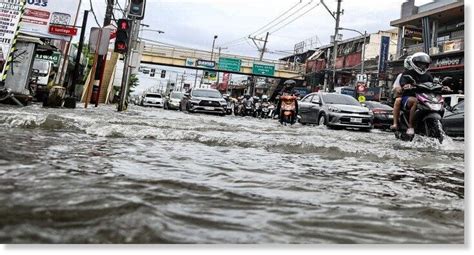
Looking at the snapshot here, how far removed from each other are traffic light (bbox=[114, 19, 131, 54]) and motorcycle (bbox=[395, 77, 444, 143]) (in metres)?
6.04

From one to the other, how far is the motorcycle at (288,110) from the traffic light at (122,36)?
3.90 meters

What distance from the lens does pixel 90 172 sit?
186 cm

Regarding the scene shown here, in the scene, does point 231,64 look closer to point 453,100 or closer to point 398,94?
point 453,100

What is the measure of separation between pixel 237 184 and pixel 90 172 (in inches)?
25.4

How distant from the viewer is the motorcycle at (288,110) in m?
10.3

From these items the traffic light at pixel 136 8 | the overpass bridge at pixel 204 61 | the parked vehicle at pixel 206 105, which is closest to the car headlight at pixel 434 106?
the traffic light at pixel 136 8

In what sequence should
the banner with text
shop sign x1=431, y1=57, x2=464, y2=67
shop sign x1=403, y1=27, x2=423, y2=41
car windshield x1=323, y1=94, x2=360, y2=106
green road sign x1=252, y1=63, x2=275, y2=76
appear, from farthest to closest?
green road sign x1=252, y1=63, x2=275, y2=76
shop sign x1=403, y1=27, x2=423, y2=41
car windshield x1=323, y1=94, x2=360, y2=106
the banner with text
shop sign x1=431, y1=57, x2=464, y2=67

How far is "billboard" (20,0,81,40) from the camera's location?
12.0 metres

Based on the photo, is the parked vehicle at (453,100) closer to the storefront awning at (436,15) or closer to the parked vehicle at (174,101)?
the storefront awning at (436,15)

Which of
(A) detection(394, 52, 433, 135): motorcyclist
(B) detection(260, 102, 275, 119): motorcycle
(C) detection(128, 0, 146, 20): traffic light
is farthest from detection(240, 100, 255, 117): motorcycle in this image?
(A) detection(394, 52, 433, 135): motorcyclist

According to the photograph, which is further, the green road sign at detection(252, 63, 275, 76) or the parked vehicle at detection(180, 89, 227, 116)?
the green road sign at detection(252, 63, 275, 76)

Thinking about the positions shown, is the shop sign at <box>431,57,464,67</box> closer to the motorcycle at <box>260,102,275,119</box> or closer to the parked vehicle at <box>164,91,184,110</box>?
the motorcycle at <box>260,102,275,119</box>

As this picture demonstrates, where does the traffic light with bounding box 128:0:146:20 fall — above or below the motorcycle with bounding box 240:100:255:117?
above

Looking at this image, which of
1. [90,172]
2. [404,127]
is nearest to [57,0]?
[404,127]
